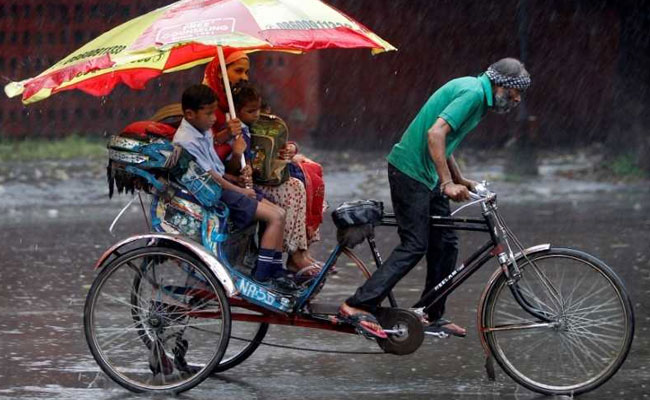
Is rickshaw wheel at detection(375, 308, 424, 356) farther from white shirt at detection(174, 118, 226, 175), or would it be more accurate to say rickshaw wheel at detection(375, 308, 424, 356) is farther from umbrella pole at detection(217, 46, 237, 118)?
umbrella pole at detection(217, 46, 237, 118)

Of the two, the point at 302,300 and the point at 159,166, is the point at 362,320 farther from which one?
the point at 159,166

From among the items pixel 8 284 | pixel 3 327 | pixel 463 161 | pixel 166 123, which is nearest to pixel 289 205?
pixel 166 123

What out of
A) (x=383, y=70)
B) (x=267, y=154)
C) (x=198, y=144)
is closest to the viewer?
(x=198, y=144)

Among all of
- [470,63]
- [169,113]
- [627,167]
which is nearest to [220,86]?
[169,113]

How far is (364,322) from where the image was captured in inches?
267

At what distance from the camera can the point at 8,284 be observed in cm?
989

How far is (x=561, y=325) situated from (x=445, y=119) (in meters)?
1.20

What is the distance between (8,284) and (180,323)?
3427 mm

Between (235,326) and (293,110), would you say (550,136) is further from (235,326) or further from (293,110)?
(235,326)

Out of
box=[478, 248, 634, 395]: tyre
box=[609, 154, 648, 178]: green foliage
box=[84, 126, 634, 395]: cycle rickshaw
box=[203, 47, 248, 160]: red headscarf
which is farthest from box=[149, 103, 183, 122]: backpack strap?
box=[609, 154, 648, 178]: green foliage

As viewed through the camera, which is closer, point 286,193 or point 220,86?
point 286,193

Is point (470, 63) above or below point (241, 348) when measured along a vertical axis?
above

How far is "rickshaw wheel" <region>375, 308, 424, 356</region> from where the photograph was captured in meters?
6.75

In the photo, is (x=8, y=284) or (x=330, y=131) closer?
(x=8, y=284)
